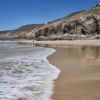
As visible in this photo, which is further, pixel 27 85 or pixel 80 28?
pixel 80 28

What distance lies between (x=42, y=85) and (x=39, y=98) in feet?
6.09

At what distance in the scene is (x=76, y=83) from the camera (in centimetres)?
1023

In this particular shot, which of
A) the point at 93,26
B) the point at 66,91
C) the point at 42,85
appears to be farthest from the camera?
the point at 93,26

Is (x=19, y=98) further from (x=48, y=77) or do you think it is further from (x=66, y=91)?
(x=48, y=77)

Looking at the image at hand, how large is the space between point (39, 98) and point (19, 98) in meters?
0.60

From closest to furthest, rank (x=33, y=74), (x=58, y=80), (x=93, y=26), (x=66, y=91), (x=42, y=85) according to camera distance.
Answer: (x=66, y=91) → (x=42, y=85) → (x=58, y=80) → (x=33, y=74) → (x=93, y=26)

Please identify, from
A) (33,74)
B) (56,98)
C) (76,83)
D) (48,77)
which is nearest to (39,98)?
(56,98)

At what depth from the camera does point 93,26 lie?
69.1 meters

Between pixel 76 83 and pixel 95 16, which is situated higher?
pixel 95 16

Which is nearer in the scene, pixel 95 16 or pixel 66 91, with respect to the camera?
pixel 66 91

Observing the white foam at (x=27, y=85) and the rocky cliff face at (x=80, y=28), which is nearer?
the white foam at (x=27, y=85)

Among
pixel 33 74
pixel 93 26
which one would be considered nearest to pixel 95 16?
pixel 93 26

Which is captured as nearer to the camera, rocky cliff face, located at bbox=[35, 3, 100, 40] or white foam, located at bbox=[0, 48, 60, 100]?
white foam, located at bbox=[0, 48, 60, 100]

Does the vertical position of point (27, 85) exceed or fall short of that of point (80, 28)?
it falls short
